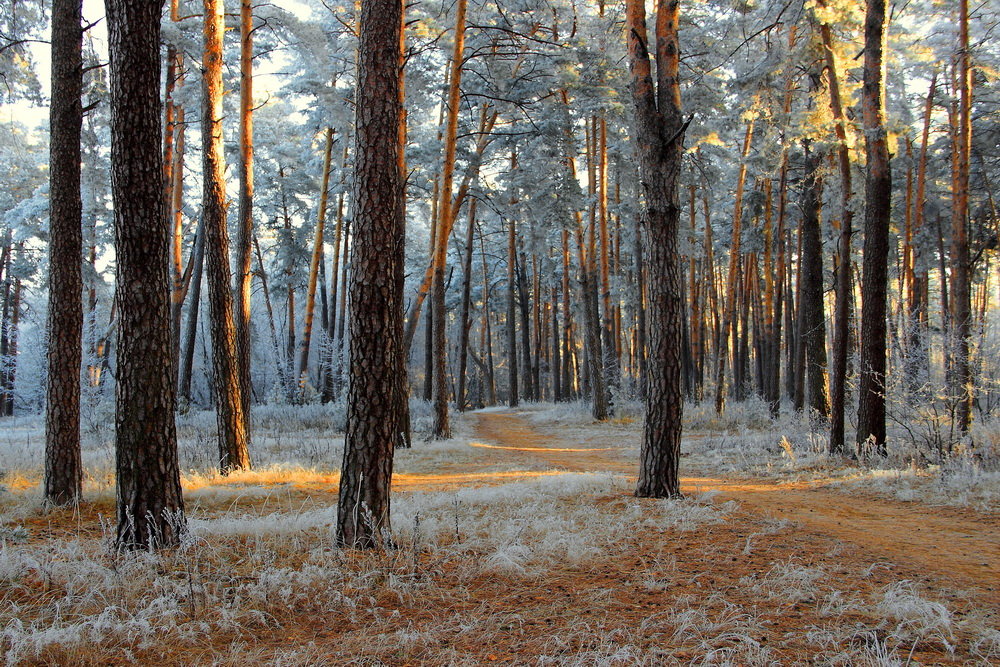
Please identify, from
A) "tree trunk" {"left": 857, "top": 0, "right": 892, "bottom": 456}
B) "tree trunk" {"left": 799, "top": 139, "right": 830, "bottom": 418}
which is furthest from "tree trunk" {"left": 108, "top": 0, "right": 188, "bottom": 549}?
"tree trunk" {"left": 799, "top": 139, "right": 830, "bottom": 418}

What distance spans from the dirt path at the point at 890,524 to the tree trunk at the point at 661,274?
972 millimetres

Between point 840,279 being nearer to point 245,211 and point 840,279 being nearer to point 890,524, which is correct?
point 890,524

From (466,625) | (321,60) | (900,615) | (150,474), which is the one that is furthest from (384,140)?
(321,60)

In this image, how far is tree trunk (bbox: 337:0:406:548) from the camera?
4.41 metres

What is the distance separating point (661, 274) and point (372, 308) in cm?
341

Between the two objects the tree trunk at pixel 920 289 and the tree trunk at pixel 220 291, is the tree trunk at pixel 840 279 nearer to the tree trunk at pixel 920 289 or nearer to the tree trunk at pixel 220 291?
the tree trunk at pixel 920 289

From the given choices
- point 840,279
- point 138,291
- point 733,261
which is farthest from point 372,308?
point 733,261

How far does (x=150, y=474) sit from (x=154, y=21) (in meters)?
3.45

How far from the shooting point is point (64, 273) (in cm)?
611

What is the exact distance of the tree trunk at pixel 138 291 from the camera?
440 cm

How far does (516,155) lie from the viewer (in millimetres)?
19938

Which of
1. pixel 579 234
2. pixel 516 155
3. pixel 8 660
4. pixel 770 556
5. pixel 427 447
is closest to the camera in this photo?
pixel 8 660

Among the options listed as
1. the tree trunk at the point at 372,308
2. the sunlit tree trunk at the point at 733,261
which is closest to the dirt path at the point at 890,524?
the tree trunk at the point at 372,308

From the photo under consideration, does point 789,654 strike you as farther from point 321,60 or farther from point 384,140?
point 321,60
